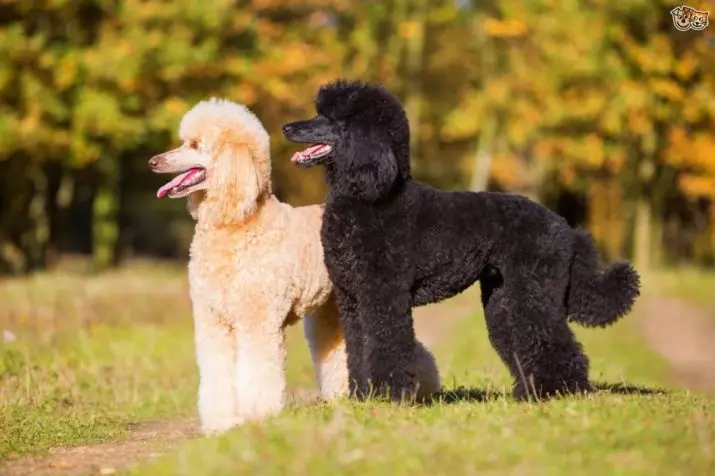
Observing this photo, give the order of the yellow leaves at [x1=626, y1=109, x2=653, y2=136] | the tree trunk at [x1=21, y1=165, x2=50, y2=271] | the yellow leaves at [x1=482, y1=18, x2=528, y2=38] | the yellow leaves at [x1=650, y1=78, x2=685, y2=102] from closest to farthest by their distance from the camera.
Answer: the yellow leaves at [x1=650, y1=78, x2=685, y2=102], the yellow leaves at [x1=626, y1=109, x2=653, y2=136], the tree trunk at [x1=21, y1=165, x2=50, y2=271], the yellow leaves at [x1=482, y1=18, x2=528, y2=38]

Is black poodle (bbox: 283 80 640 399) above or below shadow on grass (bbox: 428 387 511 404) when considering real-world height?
above

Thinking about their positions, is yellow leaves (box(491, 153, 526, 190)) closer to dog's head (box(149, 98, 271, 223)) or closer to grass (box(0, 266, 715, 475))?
grass (box(0, 266, 715, 475))

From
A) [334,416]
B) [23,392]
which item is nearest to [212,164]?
[334,416]

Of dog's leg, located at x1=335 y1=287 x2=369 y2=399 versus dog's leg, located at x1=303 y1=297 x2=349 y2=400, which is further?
dog's leg, located at x1=303 y1=297 x2=349 y2=400

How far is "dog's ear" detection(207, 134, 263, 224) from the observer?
712 cm

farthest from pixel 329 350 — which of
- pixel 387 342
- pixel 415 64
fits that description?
pixel 415 64

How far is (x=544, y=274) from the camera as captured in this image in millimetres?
7465

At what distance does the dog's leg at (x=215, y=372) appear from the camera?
7.11 m

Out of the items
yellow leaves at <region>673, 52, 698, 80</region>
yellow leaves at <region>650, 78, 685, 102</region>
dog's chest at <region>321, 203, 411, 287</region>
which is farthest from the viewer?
yellow leaves at <region>650, 78, 685, 102</region>

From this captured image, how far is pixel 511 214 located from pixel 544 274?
0.48 metres

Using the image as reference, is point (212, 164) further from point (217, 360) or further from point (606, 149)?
point (606, 149)

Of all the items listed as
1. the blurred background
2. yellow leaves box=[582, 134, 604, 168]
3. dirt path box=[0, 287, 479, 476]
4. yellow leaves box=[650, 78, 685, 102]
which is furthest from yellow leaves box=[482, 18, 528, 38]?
dirt path box=[0, 287, 479, 476]

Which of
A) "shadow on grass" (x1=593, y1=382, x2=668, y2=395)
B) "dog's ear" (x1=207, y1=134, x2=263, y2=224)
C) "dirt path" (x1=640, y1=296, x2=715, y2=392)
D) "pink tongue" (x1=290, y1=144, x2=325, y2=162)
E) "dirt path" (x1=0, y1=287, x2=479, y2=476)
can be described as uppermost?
"pink tongue" (x1=290, y1=144, x2=325, y2=162)

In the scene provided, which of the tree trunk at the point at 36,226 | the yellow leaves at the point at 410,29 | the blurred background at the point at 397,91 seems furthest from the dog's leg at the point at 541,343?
the yellow leaves at the point at 410,29
